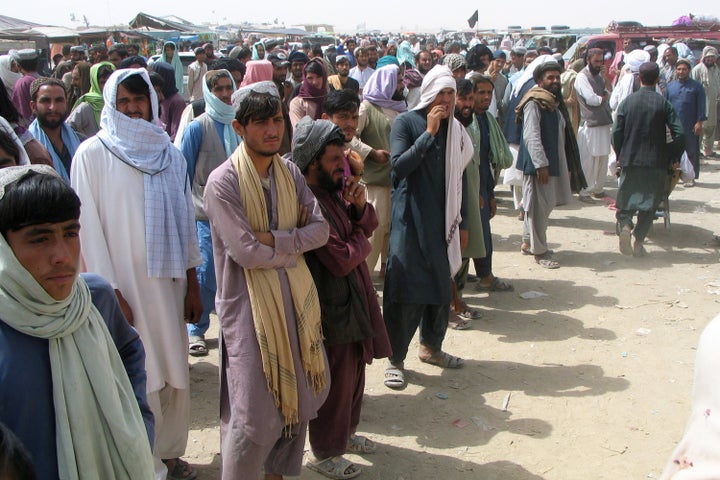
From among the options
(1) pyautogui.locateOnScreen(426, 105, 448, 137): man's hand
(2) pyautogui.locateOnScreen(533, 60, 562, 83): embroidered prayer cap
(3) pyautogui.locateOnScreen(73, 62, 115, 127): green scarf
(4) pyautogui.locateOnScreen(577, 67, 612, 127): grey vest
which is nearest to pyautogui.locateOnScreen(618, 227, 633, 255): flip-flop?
(2) pyautogui.locateOnScreen(533, 60, 562, 83): embroidered prayer cap

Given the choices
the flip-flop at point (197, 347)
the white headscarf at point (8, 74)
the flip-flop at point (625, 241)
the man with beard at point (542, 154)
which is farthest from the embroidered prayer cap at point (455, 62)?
the white headscarf at point (8, 74)

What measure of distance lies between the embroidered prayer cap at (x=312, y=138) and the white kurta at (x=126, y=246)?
28.1 inches

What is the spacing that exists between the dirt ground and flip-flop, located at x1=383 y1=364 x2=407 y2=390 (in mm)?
49

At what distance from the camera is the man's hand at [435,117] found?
4.14 m

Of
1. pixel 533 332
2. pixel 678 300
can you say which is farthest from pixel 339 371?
pixel 678 300

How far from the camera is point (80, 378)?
1.81 m

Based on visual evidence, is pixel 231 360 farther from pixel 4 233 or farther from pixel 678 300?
pixel 678 300

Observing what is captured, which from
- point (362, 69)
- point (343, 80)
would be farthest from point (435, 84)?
point (362, 69)

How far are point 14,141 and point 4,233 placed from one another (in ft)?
2.93

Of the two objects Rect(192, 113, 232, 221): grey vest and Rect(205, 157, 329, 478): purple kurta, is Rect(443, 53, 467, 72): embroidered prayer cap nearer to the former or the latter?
Rect(192, 113, 232, 221): grey vest

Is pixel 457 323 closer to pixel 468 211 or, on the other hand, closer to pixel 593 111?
pixel 468 211

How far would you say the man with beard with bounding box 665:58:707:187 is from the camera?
9906 mm

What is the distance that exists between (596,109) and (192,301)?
730cm

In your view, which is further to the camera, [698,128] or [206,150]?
[698,128]
